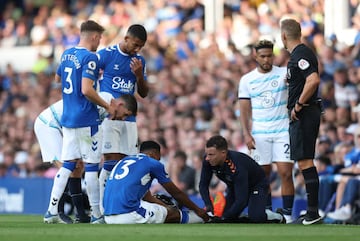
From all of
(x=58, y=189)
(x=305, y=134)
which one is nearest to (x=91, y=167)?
(x=58, y=189)

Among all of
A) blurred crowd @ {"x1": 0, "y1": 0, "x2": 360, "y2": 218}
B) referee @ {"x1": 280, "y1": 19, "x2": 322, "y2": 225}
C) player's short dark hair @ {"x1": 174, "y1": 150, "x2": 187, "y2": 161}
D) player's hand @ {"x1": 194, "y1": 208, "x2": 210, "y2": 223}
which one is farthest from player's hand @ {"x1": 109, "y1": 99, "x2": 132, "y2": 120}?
player's short dark hair @ {"x1": 174, "y1": 150, "x2": 187, "y2": 161}

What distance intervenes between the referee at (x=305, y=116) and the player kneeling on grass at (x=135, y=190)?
4.26 ft

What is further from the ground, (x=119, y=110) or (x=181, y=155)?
(x=119, y=110)

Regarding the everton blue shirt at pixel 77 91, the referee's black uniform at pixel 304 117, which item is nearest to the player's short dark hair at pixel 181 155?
the everton blue shirt at pixel 77 91

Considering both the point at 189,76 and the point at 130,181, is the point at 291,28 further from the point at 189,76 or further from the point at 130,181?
the point at 189,76

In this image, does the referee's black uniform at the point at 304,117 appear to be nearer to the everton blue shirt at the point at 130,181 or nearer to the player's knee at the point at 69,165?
the everton blue shirt at the point at 130,181

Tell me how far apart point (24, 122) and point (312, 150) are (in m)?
14.1

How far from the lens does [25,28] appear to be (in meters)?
31.2

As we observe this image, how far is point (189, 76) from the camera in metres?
23.5

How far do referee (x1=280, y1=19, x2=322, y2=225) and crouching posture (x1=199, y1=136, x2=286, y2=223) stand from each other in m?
0.78

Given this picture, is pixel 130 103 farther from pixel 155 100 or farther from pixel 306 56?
pixel 155 100

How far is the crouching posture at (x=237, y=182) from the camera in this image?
43.0ft

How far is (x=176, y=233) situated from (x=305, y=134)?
8.55 ft

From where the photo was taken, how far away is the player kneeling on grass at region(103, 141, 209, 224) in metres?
12.4
